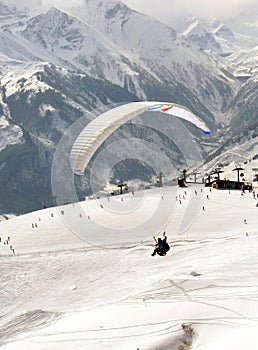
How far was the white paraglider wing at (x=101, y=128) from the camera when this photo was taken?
35656 mm

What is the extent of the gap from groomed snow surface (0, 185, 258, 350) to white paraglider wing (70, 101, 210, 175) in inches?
357

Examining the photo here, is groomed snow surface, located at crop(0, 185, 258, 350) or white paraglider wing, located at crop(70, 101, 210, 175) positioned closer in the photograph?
groomed snow surface, located at crop(0, 185, 258, 350)

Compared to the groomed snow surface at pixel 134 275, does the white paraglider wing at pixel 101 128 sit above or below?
above

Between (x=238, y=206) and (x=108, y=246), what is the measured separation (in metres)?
18.4

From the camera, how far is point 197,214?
54844 mm

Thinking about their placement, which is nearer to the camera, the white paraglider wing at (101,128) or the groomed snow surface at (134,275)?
the groomed snow surface at (134,275)

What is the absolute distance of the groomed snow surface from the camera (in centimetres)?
1931

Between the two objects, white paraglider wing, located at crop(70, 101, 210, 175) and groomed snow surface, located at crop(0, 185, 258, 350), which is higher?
white paraglider wing, located at crop(70, 101, 210, 175)

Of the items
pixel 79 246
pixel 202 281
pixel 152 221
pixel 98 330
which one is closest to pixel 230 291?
pixel 202 281

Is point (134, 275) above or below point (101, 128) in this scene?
below

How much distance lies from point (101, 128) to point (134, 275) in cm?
1125

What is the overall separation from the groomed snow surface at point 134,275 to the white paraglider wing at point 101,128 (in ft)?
29.7

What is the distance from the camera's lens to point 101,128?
36.6m

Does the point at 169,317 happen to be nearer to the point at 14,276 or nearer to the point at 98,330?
the point at 98,330
